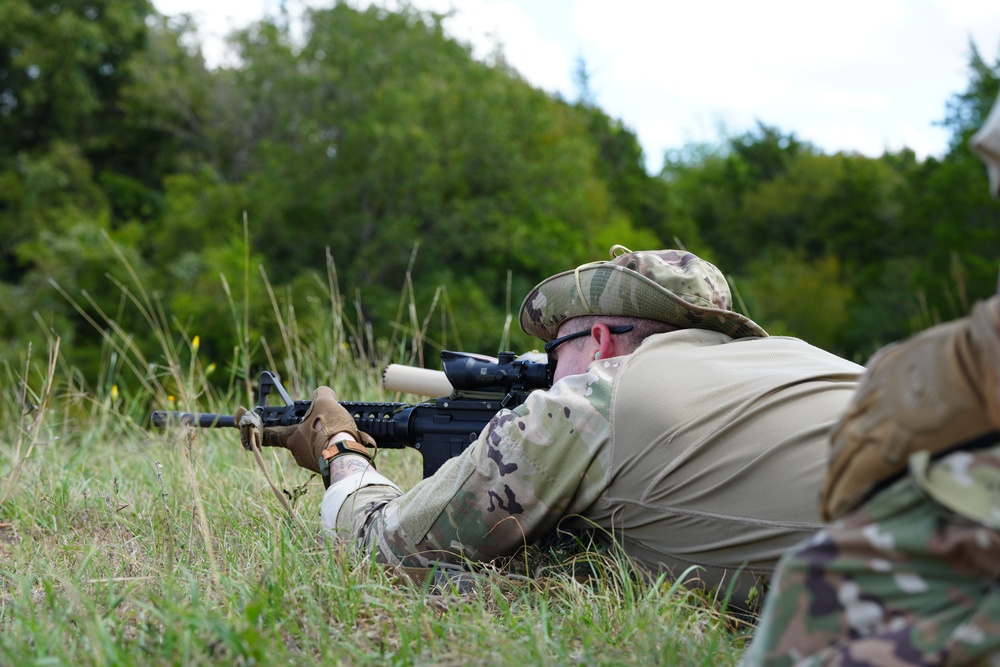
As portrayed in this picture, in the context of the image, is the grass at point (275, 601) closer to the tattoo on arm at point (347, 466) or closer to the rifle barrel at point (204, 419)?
the tattoo on arm at point (347, 466)

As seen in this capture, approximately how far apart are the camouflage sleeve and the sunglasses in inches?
12.1

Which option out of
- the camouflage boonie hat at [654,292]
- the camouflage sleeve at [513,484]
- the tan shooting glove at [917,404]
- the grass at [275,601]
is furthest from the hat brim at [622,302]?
the tan shooting glove at [917,404]

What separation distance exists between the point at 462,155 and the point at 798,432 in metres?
25.4

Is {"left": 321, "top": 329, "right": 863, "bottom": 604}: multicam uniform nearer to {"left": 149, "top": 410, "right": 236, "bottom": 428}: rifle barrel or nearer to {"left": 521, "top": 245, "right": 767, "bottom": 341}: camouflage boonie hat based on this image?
{"left": 521, "top": 245, "right": 767, "bottom": 341}: camouflage boonie hat

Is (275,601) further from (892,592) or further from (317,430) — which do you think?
(892,592)

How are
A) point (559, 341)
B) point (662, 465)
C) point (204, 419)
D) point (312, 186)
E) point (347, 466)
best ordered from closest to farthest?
point (662, 465) → point (559, 341) → point (347, 466) → point (204, 419) → point (312, 186)

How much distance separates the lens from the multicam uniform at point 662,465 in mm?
2512

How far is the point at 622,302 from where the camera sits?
9.64 feet

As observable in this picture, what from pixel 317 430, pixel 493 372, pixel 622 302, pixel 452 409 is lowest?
pixel 317 430

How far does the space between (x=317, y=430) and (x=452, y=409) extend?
48 cm

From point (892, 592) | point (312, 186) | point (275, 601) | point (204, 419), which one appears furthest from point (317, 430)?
point (312, 186)

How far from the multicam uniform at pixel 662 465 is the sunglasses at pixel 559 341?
0.57 feet

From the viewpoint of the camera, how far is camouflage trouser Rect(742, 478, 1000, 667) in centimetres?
146

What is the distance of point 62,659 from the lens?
2029mm
